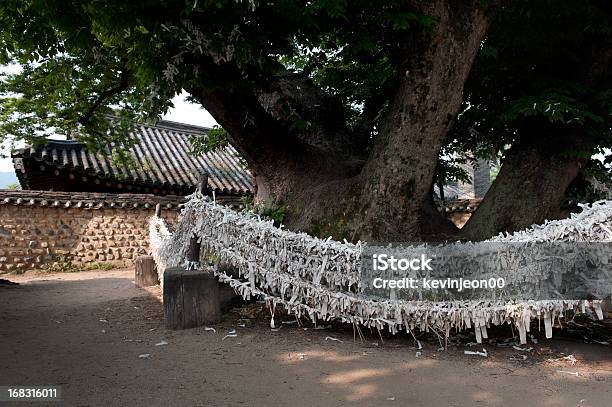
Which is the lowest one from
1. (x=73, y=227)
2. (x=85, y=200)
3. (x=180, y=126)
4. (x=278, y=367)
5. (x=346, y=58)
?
(x=278, y=367)

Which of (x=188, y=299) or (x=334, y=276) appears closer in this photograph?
(x=334, y=276)

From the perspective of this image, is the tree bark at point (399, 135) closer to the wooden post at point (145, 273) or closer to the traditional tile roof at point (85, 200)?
the wooden post at point (145, 273)

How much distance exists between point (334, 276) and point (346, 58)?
441cm

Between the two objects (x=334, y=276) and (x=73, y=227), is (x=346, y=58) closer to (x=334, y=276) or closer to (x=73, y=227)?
(x=334, y=276)

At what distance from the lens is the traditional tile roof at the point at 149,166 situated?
10453 mm

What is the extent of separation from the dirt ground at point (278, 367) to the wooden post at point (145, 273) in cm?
298

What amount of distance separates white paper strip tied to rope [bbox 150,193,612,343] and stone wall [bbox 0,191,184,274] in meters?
7.08

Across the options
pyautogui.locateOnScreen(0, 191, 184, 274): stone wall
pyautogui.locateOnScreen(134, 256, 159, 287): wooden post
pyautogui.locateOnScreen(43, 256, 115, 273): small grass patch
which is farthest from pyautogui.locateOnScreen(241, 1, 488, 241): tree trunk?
pyautogui.locateOnScreen(43, 256, 115, 273): small grass patch

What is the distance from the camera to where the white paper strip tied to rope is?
3512mm

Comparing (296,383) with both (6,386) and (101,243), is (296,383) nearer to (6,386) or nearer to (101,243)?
(6,386)

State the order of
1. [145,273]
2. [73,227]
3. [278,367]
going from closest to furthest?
[278,367], [145,273], [73,227]

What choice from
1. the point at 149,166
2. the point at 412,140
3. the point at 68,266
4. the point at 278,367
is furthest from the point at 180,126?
the point at 278,367

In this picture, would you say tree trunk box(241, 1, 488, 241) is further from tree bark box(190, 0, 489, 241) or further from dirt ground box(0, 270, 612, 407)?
dirt ground box(0, 270, 612, 407)

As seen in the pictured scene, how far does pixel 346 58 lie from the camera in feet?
23.1
